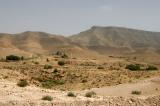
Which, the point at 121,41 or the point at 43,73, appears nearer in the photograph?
the point at 43,73

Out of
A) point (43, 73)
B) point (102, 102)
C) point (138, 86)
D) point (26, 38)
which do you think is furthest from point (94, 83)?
point (26, 38)

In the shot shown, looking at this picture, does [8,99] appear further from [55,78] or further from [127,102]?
[55,78]

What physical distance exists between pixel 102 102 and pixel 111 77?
12424 millimetres

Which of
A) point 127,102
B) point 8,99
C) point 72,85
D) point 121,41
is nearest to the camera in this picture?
point 8,99

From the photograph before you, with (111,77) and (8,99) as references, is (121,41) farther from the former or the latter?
(8,99)

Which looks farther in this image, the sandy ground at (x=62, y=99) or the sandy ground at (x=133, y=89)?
the sandy ground at (x=133, y=89)

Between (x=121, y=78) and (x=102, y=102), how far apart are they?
39.2ft

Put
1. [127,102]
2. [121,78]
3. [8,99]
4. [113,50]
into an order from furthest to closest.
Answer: [113,50], [121,78], [127,102], [8,99]

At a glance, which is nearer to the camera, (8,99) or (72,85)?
(8,99)

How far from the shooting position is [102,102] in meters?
17.1

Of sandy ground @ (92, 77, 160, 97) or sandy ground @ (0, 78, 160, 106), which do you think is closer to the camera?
sandy ground @ (0, 78, 160, 106)

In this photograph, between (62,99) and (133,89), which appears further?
(133,89)

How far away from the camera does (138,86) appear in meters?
22.6

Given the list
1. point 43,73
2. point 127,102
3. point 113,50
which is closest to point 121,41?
point 113,50
